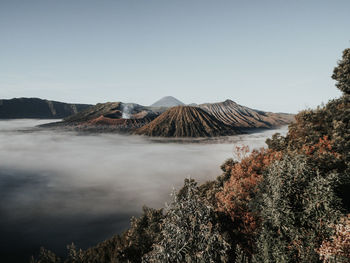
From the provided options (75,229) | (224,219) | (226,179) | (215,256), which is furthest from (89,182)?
(215,256)

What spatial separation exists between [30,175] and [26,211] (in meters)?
90.9

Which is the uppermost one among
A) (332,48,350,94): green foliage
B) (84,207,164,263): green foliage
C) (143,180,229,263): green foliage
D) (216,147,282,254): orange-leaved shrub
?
(332,48,350,94): green foliage

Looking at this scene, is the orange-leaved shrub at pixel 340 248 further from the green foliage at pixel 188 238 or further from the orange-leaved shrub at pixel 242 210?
the orange-leaved shrub at pixel 242 210

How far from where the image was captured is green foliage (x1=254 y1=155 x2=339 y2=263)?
18.5 m

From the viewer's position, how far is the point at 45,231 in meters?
104

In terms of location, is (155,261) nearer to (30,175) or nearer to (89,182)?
(89,182)

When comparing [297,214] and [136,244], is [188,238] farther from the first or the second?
[136,244]

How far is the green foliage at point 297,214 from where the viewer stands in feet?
60.8

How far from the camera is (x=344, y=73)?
37094 mm

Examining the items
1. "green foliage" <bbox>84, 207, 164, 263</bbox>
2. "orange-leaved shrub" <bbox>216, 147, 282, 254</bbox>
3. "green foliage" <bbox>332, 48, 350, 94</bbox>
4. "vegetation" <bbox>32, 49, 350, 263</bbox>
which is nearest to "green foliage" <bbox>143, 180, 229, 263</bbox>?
"vegetation" <bbox>32, 49, 350, 263</bbox>

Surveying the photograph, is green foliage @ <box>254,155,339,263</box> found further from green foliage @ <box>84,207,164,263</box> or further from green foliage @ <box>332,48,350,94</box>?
green foliage @ <box>332,48,350,94</box>

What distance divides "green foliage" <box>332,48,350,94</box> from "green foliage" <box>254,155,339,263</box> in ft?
89.7

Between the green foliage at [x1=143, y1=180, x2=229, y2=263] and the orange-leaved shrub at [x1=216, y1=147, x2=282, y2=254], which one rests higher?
the green foliage at [x1=143, y1=180, x2=229, y2=263]

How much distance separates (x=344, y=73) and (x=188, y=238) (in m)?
41.3
